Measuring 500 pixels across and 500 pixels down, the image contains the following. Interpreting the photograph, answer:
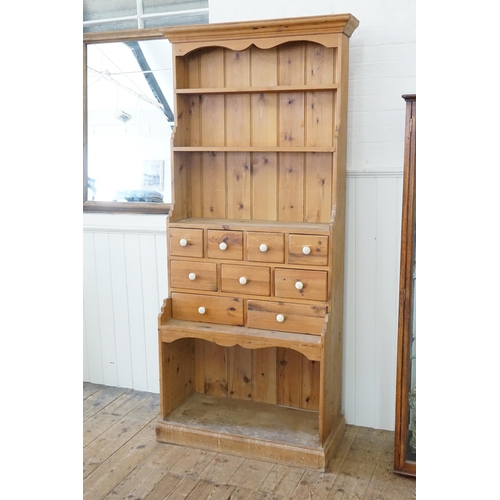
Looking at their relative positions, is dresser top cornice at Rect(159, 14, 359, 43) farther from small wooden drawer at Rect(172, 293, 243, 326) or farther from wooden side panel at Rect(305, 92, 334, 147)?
small wooden drawer at Rect(172, 293, 243, 326)

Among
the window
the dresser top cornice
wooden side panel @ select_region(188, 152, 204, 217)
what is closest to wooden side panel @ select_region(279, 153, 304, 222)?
wooden side panel @ select_region(188, 152, 204, 217)

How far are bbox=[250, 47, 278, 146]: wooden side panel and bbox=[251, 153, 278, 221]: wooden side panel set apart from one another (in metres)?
0.08

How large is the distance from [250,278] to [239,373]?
2.34ft

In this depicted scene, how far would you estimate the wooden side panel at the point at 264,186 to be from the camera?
2.95m

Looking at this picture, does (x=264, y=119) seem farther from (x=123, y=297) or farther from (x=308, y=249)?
(x=123, y=297)

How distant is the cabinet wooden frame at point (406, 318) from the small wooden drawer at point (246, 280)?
610 millimetres

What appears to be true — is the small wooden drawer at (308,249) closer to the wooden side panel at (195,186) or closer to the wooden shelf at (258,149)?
the wooden shelf at (258,149)

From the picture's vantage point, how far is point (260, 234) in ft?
8.86

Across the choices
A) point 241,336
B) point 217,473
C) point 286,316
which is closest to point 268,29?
point 286,316

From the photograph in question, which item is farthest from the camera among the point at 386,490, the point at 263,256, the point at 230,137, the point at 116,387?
the point at 116,387

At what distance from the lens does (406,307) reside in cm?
253
